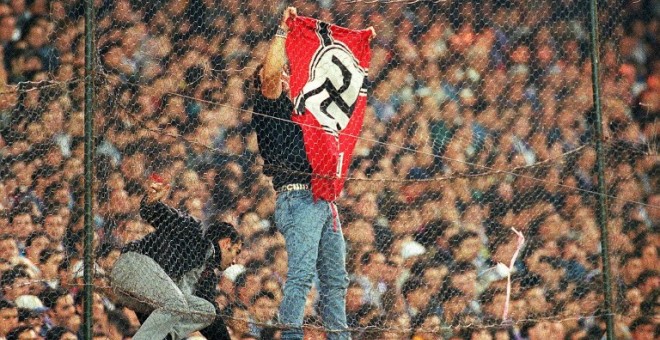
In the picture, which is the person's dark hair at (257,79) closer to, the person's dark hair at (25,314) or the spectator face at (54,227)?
the spectator face at (54,227)

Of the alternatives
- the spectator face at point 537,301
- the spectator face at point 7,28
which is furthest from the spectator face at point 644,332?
the spectator face at point 7,28

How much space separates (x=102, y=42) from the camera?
21.6 ft

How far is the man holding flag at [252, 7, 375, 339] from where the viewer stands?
654 centimetres

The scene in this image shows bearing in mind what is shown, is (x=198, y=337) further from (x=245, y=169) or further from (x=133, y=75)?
(x=133, y=75)

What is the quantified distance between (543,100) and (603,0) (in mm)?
604

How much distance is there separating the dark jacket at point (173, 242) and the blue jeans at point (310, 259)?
15.2 inches

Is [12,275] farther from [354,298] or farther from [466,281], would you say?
[466,281]

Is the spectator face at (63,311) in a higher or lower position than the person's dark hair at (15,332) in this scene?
higher

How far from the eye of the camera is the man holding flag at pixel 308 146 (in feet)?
21.5

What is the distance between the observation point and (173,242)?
649 centimetres

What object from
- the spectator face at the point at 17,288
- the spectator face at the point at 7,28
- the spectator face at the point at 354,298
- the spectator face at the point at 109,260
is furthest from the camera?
the spectator face at the point at 7,28

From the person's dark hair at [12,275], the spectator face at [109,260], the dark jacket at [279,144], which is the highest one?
the dark jacket at [279,144]

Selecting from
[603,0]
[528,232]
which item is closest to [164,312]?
[528,232]

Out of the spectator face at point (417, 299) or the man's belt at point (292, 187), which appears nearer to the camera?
the man's belt at point (292, 187)
